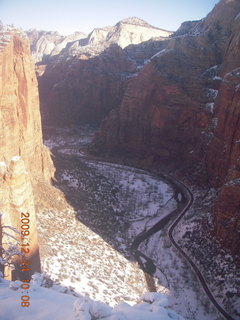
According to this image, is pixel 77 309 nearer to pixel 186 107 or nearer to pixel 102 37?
pixel 186 107

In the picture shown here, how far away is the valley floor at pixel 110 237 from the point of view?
61.2ft

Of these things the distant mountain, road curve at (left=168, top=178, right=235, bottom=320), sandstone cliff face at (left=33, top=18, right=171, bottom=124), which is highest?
the distant mountain

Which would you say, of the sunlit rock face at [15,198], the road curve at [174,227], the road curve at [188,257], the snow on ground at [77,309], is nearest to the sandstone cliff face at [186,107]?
the road curve at [188,257]

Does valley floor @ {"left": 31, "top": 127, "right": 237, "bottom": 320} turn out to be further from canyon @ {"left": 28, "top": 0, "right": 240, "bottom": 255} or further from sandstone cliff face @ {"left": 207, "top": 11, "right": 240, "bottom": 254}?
canyon @ {"left": 28, "top": 0, "right": 240, "bottom": 255}

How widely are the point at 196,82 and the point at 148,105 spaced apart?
9059 mm

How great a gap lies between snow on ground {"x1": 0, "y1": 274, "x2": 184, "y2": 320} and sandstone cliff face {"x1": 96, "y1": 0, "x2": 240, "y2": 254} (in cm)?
2886

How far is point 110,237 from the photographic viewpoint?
25.5 m

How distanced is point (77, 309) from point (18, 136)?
68.6 ft

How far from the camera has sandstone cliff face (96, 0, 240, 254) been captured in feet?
116

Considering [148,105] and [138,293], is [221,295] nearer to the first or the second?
[138,293]

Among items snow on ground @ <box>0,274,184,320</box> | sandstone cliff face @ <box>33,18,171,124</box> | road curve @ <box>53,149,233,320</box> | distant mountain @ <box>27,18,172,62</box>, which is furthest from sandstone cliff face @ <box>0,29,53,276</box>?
distant mountain @ <box>27,18,172,62</box>

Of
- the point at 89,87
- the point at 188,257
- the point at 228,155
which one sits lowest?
the point at 188,257

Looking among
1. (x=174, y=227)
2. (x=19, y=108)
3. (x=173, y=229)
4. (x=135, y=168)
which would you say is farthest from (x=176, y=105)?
(x=19, y=108)

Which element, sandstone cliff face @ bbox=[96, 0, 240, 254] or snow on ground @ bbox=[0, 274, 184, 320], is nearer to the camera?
snow on ground @ bbox=[0, 274, 184, 320]
